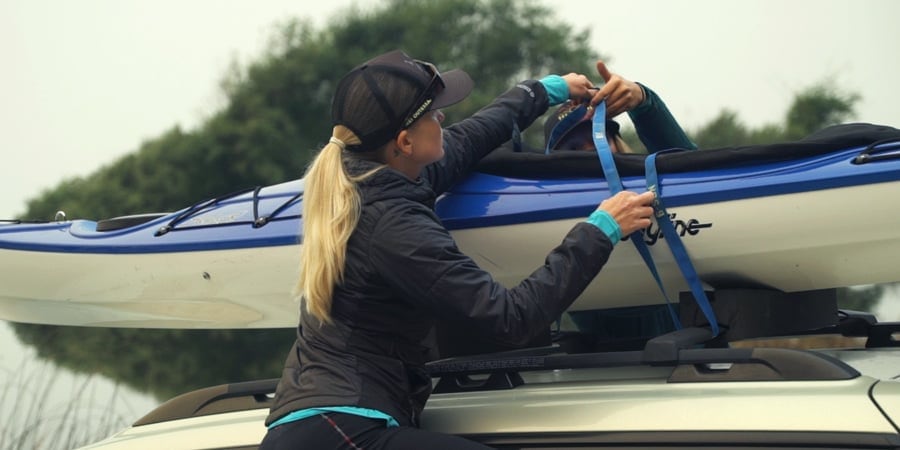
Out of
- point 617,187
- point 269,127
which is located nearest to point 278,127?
point 269,127

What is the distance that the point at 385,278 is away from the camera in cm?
237

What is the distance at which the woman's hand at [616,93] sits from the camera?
10.5ft

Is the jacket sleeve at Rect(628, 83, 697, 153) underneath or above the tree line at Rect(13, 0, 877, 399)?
underneath

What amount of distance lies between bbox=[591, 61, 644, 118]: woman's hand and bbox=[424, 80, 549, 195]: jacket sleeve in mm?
161

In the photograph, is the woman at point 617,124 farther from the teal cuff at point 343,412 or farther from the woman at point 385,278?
the teal cuff at point 343,412

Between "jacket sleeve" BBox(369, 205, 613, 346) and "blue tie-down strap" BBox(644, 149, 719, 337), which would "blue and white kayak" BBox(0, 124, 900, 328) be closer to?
"blue tie-down strap" BBox(644, 149, 719, 337)

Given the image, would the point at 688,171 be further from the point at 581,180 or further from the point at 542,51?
the point at 542,51

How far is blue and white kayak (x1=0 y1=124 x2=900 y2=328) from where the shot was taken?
2789 mm

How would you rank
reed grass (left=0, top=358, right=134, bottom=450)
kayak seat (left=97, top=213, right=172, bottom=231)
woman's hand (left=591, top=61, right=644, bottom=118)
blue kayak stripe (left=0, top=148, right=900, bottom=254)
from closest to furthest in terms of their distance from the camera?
blue kayak stripe (left=0, top=148, right=900, bottom=254)
woman's hand (left=591, top=61, right=644, bottom=118)
kayak seat (left=97, top=213, right=172, bottom=231)
reed grass (left=0, top=358, right=134, bottom=450)

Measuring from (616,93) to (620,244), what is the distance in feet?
1.66

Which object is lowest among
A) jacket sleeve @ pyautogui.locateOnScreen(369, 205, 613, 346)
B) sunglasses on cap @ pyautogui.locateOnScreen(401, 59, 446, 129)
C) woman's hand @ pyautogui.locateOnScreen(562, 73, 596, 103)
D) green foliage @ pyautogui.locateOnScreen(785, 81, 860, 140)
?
jacket sleeve @ pyautogui.locateOnScreen(369, 205, 613, 346)

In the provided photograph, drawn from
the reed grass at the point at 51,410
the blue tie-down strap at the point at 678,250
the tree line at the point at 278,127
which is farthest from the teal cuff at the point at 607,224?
the tree line at the point at 278,127

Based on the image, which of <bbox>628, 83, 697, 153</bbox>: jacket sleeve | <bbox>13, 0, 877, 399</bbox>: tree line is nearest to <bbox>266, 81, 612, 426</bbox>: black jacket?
<bbox>628, 83, 697, 153</bbox>: jacket sleeve

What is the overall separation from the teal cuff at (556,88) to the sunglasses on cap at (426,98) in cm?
66
